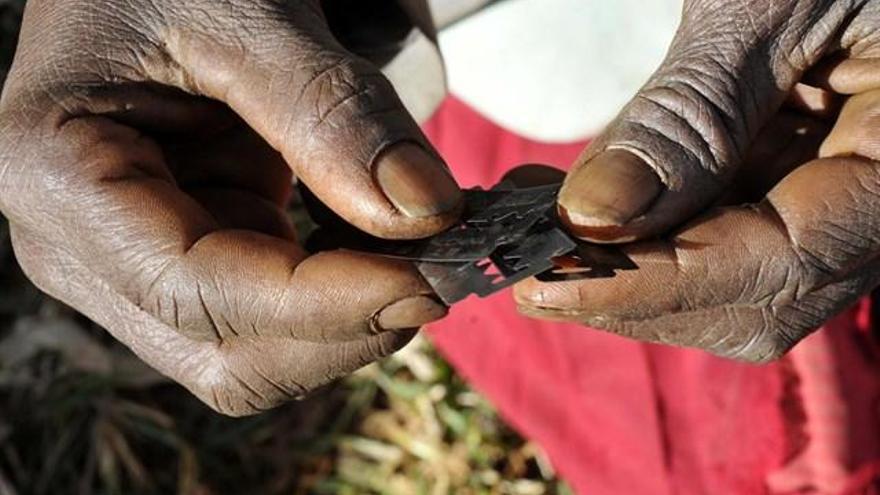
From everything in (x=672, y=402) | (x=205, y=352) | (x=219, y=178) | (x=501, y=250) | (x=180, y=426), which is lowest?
(x=180, y=426)

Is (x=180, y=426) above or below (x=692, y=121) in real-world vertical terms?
Answer: below

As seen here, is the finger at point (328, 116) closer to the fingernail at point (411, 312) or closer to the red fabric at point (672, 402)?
the fingernail at point (411, 312)

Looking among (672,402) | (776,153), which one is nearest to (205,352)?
(776,153)

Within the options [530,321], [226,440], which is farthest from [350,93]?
[226,440]

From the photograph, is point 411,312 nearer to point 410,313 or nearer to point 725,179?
point 410,313

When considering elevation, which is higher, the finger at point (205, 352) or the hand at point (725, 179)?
the hand at point (725, 179)

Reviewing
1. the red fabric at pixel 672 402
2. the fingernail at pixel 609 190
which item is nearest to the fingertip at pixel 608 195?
the fingernail at pixel 609 190

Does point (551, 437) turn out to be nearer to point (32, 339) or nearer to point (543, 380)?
point (543, 380)
